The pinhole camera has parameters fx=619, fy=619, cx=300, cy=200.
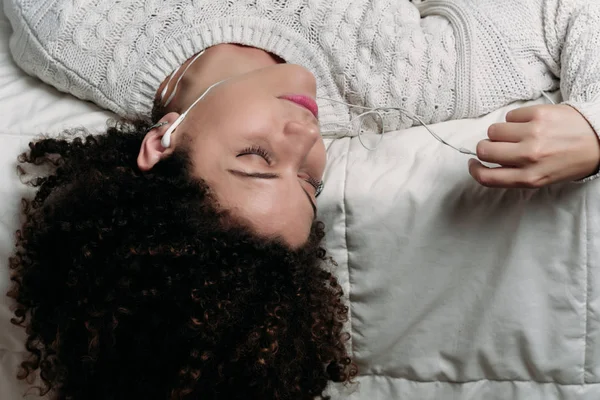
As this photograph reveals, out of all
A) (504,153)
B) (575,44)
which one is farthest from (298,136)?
(575,44)

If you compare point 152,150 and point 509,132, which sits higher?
point 509,132

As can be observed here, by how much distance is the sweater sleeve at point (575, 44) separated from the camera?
1057 mm

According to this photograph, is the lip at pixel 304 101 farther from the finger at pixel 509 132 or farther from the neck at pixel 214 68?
the finger at pixel 509 132

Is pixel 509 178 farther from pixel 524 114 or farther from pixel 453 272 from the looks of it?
pixel 453 272

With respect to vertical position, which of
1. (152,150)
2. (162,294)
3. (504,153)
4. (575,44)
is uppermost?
(575,44)

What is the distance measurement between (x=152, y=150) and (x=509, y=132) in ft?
1.87

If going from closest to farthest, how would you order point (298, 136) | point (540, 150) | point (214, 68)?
point (540, 150) < point (298, 136) < point (214, 68)

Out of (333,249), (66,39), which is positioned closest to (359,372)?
(333,249)

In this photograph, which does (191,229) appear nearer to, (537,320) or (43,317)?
(43,317)

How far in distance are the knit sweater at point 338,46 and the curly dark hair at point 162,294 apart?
27 cm

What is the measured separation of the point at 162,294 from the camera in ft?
3.04

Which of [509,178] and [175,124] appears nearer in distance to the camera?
[509,178]

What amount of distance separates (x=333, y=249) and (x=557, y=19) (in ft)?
A: 1.94

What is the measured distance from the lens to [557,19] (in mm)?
1141
